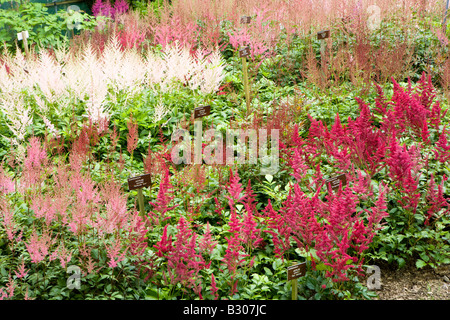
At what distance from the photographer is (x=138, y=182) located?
8.95 feet

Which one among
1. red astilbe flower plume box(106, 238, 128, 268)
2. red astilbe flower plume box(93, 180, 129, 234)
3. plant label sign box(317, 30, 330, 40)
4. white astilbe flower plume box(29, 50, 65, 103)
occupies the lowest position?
red astilbe flower plume box(106, 238, 128, 268)

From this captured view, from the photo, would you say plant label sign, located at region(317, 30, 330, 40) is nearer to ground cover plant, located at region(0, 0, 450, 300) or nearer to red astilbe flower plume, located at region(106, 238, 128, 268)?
ground cover plant, located at region(0, 0, 450, 300)

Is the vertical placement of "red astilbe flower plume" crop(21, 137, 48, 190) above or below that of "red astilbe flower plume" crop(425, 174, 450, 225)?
above

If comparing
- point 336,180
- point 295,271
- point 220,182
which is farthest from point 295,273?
point 220,182

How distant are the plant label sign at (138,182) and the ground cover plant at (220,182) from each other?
0.39 ft

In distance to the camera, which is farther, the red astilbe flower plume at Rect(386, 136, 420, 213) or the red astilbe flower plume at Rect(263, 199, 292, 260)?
the red astilbe flower plume at Rect(386, 136, 420, 213)

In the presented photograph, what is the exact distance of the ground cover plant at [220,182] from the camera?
238cm

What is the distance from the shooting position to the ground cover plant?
238cm

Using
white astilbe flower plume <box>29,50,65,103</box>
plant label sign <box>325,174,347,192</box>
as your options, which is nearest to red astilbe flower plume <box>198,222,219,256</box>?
plant label sign <box>325,174,347,192</box>

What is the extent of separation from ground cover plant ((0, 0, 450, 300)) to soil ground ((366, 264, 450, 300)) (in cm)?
9

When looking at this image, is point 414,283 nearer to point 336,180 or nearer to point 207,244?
point 336,180

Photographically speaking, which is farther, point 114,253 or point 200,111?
point 200,111

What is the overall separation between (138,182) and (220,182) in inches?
28.4

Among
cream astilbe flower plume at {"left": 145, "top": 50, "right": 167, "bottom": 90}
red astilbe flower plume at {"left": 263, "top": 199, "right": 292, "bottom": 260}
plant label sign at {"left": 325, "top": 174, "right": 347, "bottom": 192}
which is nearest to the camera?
red astilbe flower plume at {"left": 263, "top": 199, "right": 292, "bottom": 260}
